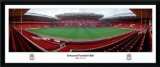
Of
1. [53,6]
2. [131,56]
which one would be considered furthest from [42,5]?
[131,56]

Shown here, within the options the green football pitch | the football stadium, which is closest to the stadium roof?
the football stadium

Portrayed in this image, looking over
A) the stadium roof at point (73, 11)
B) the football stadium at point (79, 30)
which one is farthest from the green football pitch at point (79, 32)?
the stadium roof at point (73, 11)

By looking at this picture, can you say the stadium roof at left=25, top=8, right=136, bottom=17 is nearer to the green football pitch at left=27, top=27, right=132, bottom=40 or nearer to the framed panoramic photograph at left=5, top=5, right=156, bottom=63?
the framed panoramic photograph at left=5, top=5, right=156, bottom=63

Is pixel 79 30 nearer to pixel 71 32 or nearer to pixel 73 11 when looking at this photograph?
pixel 71 32

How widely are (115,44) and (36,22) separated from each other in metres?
0.87

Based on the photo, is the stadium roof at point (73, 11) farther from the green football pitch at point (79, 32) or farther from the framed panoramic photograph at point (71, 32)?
the green football pitch at point (79, 32)

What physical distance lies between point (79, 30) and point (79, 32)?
2 centimetres

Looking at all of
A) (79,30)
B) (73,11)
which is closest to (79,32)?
(79,30)

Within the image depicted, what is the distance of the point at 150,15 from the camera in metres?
16.0

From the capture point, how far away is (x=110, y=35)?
16.0 metres

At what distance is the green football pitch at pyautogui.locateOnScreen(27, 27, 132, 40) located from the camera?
15992mm
